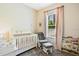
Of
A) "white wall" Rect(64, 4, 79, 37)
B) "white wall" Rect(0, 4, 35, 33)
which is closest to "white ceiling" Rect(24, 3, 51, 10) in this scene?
"white wall" Rect(0, 4, 35, 33)

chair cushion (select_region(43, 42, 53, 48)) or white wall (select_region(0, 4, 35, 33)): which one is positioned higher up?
white wall (select_region(0, 4, 35, 33))

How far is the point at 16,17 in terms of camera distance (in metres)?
1.67

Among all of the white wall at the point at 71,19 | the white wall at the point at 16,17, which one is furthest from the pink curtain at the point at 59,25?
the white wall at the point at 16,17

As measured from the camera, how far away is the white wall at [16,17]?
161 cm

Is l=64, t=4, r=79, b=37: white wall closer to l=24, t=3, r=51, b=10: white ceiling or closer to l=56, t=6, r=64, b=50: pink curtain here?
l=56, t=6, r=64, b=50: pink curtain

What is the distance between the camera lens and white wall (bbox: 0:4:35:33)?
1.61 metres

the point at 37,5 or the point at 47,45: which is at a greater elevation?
the point at 37,5

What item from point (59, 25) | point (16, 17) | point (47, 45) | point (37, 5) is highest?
point (37, 5)

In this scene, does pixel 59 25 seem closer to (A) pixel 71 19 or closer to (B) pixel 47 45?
(A) pixel 71 19

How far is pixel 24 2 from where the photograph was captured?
1707 millimetres

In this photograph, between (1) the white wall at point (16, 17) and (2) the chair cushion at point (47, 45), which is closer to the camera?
(1) the white wall at point (16, 17)

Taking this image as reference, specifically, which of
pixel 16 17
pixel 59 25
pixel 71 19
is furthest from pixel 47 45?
pixel 16 17

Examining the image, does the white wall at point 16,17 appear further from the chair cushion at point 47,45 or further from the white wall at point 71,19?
the white wall at point 71,19

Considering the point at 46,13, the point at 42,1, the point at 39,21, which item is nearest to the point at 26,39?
the point at 39,21
